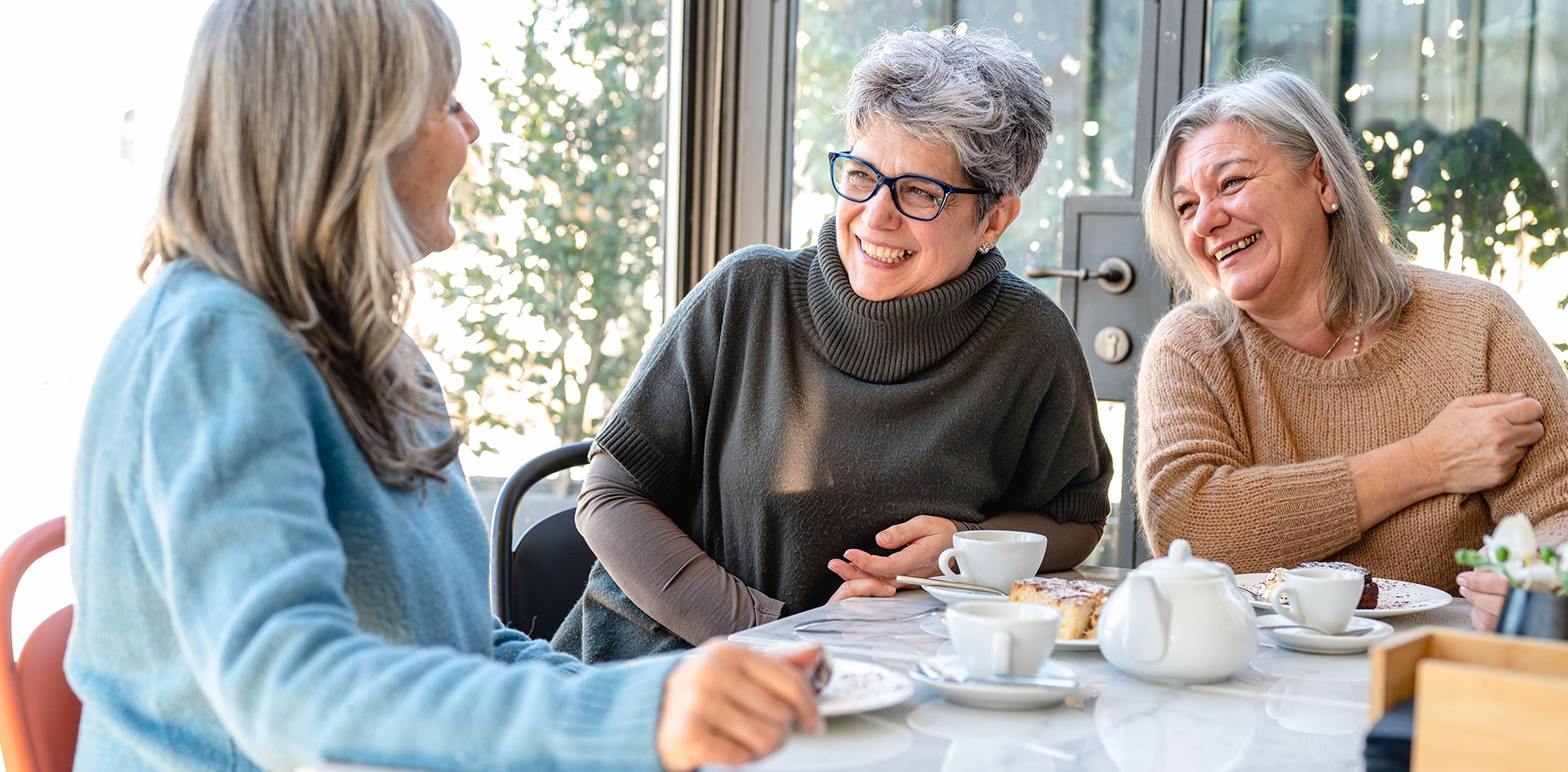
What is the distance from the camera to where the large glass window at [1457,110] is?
7.54ft

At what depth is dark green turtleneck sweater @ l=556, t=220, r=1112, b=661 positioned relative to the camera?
59.3 inches

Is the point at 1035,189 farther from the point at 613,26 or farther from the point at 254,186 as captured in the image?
the point at 254,186

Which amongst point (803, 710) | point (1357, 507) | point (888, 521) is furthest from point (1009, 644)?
point (1357, 507)

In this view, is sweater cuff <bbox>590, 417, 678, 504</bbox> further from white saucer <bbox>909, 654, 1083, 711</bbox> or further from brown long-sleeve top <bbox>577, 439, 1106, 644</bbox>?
white saucer <bbox>909, 654, 1083, 711</bbox>

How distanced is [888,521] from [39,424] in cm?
156

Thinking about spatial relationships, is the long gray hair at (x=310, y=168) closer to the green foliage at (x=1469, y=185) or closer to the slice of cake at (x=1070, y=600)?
the slice of cake at (x=1070, y=600)

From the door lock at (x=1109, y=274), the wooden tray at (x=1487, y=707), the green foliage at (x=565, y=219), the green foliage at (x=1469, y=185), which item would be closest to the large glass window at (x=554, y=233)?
the green foliage at (x=565, y=219)

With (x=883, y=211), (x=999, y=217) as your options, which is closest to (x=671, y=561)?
(x=883, y=211)

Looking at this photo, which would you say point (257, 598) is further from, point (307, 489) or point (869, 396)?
point (869, 396)

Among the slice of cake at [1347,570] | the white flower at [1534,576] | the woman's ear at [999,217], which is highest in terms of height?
the woman's ear at [999,217]

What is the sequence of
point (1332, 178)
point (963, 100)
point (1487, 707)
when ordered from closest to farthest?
point (1487, 707) → point (963, 100) → point (1332, 178)

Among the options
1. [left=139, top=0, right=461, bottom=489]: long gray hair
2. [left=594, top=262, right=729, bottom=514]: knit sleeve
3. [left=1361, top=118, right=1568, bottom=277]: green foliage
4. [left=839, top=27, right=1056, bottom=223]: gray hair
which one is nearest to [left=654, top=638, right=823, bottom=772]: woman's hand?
[left=139, top=0, right=461, bottom=489]: long gray hair

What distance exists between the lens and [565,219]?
3.00 m

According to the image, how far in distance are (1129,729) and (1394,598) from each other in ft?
1.92
